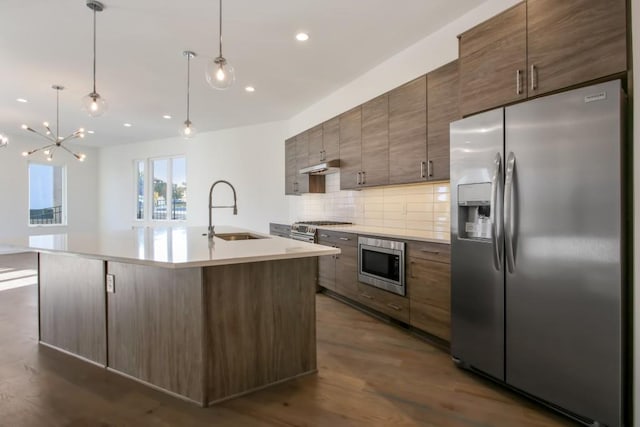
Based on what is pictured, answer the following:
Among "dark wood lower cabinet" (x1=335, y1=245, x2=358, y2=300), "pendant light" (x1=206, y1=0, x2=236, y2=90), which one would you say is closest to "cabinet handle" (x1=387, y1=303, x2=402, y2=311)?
"dark wood lower cabinet" (x1=335, y1=245, x2=358, y2=300)

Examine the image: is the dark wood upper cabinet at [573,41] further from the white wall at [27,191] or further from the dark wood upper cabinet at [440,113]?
the white wall at [27,191]

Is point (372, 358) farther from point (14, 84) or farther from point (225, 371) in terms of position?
point (14, 84)

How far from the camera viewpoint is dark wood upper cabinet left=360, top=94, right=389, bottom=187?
3746 mm

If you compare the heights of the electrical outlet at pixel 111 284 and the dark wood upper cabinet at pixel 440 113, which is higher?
the dark wood upper cabinet at pixel 440 113

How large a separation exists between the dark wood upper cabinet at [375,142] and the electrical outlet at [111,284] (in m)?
2.65

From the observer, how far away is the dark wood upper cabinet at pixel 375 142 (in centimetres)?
375

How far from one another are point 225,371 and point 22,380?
1482mm

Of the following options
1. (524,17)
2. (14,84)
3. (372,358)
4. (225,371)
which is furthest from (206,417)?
(14,84)

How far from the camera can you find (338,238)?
4137 mm

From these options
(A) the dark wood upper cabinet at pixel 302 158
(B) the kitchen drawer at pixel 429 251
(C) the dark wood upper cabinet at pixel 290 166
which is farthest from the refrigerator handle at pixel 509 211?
(C) the dark wood upper cabinet at pixel 290 166

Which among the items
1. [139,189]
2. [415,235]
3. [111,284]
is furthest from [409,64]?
[139,189]

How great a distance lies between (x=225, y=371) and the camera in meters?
2.14

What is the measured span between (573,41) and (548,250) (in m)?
1.16

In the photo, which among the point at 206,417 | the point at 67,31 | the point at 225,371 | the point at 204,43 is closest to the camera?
the point at 206,417
